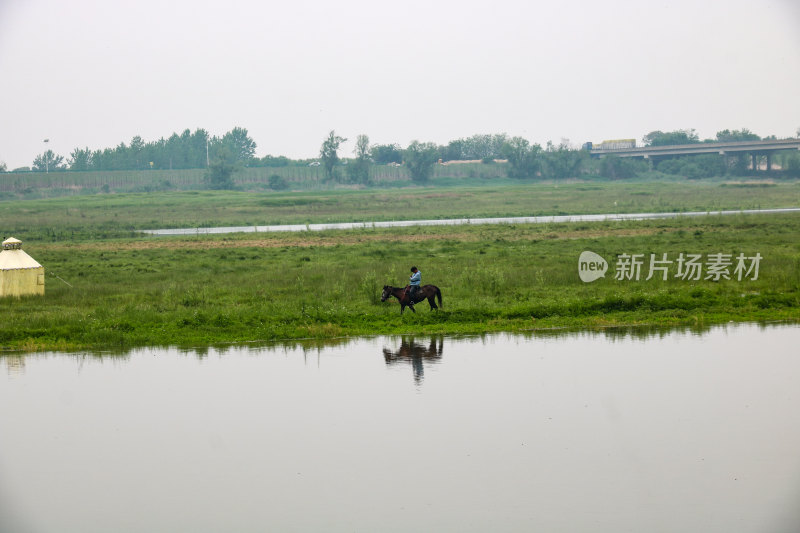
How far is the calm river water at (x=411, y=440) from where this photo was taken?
469 inches

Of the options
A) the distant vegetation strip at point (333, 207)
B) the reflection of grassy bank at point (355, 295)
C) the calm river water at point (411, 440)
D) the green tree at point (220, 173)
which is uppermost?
the green tree at point (220, 173)

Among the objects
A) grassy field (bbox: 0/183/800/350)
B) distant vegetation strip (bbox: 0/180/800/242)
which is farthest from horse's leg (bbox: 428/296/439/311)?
distant vegetation strip (bbox: 0/180/800/242)

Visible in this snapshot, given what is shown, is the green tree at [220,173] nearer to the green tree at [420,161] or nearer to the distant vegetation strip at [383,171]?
the distant vegetation strip at [383,171]

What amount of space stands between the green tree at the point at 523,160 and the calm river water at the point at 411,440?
6718 inches

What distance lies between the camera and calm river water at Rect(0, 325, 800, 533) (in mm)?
11914

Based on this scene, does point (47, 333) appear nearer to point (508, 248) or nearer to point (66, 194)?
point (508, 248)

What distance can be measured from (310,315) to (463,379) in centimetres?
858

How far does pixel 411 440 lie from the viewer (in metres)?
14.7

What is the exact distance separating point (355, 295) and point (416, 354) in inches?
343

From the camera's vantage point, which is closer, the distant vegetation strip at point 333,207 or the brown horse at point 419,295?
the brown horse at point 419,295

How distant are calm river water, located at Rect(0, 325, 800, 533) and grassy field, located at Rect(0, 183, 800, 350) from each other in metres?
3.18

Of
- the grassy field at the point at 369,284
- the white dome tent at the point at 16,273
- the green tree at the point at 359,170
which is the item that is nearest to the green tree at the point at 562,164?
A: the green tree at the point at 359,170

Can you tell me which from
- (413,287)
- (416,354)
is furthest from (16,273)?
(416,354)

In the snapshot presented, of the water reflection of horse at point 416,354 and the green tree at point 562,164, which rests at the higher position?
the green tree at point 562,164
